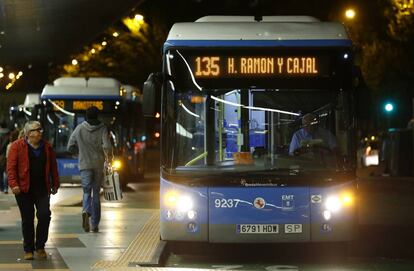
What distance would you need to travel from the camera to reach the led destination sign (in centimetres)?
1115

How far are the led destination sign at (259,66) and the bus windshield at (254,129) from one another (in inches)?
5.2

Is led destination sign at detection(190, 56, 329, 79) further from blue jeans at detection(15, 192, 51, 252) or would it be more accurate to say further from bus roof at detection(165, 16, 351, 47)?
blue jeans at detection(15, 192, 51, 252)

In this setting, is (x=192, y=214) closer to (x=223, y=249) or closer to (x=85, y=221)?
(x=223, y=249)

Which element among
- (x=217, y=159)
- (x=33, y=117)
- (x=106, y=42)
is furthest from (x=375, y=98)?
(x=217, y=159)

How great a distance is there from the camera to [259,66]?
11195 millimetres

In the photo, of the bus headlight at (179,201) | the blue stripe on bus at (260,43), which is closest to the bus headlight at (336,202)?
the bus headlight at (179,201)

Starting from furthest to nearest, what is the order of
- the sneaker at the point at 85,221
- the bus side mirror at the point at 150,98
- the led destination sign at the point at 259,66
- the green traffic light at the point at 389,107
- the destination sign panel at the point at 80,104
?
the green traffic light at the point at 389,107 → the destination sign panel at the point at 80,104 → the sneaker at the point at 85,221 → the led destination sign at the point at 259,66 → the bus side mirror at the point at 150,98

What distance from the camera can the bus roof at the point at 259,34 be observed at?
1120 centimetres

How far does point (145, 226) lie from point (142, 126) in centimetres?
1653

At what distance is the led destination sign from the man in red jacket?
2.09 meters

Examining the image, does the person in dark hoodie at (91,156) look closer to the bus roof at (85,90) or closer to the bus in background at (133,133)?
the bus roof at (85,90)

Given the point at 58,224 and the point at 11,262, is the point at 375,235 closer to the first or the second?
the point at 58,224

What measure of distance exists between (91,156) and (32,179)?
2737mm

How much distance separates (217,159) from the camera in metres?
11.0
